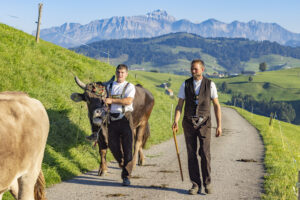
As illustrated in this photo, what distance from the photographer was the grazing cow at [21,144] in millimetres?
4391

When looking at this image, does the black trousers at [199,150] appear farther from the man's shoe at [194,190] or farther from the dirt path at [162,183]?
the dirt path at [162,183]

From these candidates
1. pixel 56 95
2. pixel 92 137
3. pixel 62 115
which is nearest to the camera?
pixel 92 137

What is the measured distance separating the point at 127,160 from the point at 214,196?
2239mm

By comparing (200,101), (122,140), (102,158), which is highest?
(200,101)

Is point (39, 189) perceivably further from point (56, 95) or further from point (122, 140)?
point (56, 95)

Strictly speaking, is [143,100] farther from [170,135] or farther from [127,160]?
[170,135]

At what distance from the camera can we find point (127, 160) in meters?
9.22

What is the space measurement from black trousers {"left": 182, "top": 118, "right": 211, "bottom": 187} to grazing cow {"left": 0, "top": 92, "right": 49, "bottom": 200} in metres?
3.96

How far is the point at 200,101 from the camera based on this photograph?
8500mm

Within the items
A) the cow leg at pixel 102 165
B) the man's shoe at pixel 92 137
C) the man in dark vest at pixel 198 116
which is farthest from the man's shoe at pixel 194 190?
the cow leg at pixel 102 165

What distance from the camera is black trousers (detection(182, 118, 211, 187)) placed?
28.0ft

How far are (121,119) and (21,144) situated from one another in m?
4.82

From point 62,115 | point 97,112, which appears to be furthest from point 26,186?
point 62,115

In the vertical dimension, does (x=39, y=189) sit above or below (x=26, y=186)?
below
